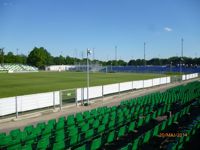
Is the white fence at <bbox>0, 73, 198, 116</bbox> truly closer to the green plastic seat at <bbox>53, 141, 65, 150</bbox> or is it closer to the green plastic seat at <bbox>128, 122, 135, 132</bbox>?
the green plastic seat at <bbox>128, 122, 135, 132</bbox>

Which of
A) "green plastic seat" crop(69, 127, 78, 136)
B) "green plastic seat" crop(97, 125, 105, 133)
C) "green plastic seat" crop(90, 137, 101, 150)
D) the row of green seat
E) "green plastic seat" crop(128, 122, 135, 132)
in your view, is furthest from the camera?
"green plastic seat" crop(128, 122, 135, 132)

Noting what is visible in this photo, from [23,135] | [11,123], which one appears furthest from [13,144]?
[11,123]

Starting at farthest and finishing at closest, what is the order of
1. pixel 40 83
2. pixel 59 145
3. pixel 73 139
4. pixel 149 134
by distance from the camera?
pixel 40 83 → pixel 149 134 → pixel 73 139 → pixel 59 145

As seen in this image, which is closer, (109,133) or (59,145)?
(59,145)

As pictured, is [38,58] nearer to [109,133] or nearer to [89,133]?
[89,133]

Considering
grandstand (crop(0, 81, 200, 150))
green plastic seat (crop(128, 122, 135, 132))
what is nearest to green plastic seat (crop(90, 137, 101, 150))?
grandstand (crop(0, 81, 200, 150))

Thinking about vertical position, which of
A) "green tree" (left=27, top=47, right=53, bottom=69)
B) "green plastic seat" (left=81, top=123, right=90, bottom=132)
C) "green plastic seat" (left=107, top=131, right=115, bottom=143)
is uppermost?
"green tree" (left=27, top=47, right=53, bottom=69)

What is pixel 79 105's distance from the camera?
22.2 m

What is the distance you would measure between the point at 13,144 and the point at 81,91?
1461 cm

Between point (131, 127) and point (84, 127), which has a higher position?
point (84, 127)

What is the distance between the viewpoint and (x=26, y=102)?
1775cm

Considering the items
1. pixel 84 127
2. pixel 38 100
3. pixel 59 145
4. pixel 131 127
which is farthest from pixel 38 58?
pixel 59 145

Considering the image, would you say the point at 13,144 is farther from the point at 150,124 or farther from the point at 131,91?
the point at 131,91

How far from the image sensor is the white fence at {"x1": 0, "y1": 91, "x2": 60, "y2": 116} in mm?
16438
